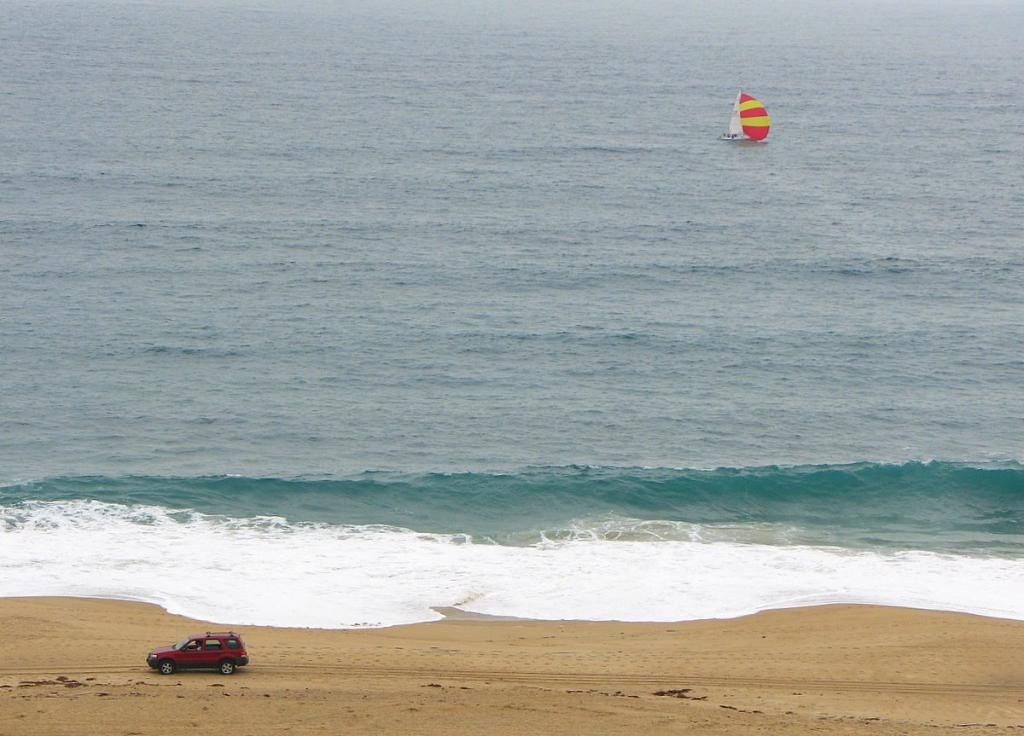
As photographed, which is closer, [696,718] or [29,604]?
[696,718]

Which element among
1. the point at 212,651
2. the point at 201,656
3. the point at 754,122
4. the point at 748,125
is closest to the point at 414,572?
the point at 212,651

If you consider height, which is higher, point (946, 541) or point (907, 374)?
point (907, 374)

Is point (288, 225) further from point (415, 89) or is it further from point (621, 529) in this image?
point (415, 89)

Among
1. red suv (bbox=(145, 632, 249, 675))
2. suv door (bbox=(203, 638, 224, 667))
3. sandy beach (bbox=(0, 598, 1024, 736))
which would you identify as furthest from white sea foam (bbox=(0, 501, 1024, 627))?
suv door (bbox=(203, 638, 224, 667))

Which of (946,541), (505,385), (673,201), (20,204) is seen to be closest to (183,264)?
(20,204)

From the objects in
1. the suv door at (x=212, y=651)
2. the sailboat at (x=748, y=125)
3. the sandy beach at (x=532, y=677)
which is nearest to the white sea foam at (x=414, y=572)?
the sandy beach at (x=532, y=677)
